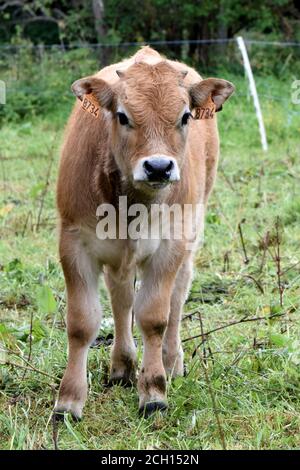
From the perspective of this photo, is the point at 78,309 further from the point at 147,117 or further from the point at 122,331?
the point at 147,117

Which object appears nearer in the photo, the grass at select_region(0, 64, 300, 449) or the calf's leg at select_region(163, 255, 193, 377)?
the grass at select_region(0, 64, 300, 449)

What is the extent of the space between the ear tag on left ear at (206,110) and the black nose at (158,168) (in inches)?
30.8

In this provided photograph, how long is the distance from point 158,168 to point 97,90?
0.70 meters

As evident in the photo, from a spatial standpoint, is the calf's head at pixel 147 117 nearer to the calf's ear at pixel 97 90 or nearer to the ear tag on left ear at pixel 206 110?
the calf's ear at pixel 97 90

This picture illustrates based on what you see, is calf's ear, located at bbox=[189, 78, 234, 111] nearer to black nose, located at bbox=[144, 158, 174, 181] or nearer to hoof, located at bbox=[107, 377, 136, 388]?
black nose, located at bbox=[144, 158, 174, 181]

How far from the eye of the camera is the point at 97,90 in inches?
170

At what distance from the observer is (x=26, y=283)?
6.37 m

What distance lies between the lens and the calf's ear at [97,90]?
14.1ft

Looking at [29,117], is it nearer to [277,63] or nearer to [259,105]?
[259,105]

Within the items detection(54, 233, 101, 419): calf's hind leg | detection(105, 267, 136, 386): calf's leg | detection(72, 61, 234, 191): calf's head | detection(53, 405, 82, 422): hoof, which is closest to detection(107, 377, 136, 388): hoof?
detection(105, 267, 136, 386): calf's leg

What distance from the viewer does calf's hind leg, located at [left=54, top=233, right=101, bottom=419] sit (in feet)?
14.2

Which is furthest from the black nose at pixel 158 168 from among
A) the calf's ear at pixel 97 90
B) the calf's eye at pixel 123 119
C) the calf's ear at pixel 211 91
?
the calf's ear at pixel 211 91

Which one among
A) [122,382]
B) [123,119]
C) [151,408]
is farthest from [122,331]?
[123,119]
